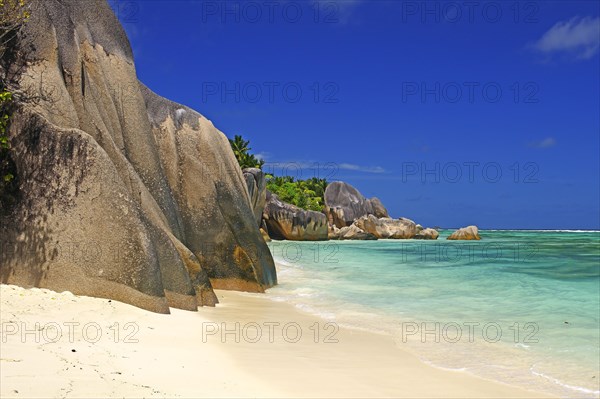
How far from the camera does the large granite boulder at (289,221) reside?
4384 centimetres

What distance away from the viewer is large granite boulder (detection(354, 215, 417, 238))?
56062 mm

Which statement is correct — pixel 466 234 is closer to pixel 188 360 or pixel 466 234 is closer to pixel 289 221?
pixel 289 221

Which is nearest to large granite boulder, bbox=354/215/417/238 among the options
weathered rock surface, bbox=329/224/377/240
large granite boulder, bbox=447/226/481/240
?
weathered rock surface, bbox=329/224/377/240

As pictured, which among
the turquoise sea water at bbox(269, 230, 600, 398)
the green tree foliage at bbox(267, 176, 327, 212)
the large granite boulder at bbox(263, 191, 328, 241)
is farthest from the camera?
the green tree foliage at bbox(267, 176, 327, 212)

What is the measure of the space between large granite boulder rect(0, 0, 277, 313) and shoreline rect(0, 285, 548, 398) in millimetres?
441

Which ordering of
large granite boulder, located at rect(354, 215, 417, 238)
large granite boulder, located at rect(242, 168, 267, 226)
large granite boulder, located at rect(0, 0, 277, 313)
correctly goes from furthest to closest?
large granite boulder, located at rect(354, 215, 417, 238), large granite boulder, located at rect(242, 168, 267, 226), large granite boulder, located at rect(0, 0, 277, 313)

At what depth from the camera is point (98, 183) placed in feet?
22.5

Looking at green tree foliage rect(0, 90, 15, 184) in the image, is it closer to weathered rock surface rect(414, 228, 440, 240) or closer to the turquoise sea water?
the turquoise sea water

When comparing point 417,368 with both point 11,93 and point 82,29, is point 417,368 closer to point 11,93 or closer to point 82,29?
point 11,93

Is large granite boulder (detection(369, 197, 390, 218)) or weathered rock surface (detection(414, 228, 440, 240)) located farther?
large granite boulder (detection(369, 197, 390, 218))

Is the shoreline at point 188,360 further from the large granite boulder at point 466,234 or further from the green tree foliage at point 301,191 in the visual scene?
the large granite boulder at point 466,234

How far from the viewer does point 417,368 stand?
19.6ft

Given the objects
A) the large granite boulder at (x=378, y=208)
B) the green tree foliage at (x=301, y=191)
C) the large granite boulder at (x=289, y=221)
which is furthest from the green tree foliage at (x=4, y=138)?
the large granite boulder at (x=378, y=208)

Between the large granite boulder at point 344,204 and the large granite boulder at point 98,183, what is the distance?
46.5 metres
